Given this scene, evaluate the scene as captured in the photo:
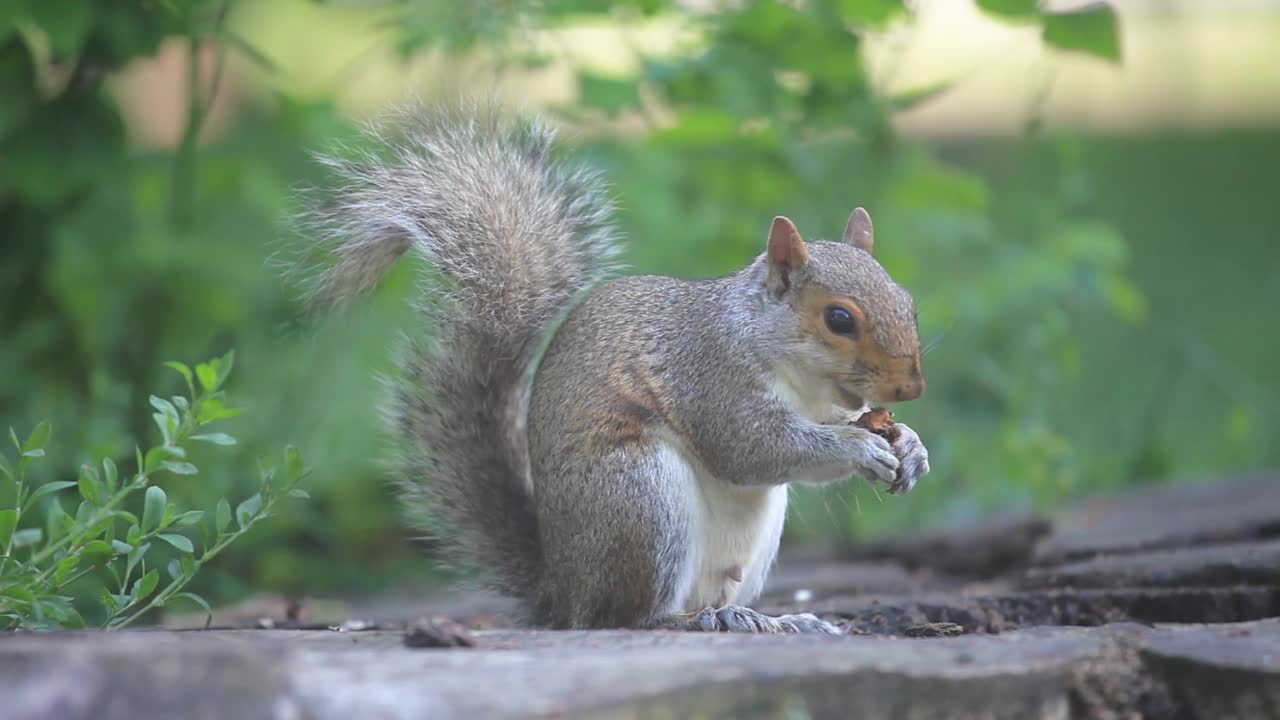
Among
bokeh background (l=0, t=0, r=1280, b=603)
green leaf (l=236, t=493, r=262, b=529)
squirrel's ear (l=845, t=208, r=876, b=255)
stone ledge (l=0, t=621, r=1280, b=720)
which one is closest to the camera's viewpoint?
stone ledge (l=0, t=621, r=1280, b=720)

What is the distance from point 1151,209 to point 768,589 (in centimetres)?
386

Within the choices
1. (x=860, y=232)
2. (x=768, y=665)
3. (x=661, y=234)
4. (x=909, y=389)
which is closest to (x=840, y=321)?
(x=909, y=389)

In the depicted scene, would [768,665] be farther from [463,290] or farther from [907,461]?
[463,290]

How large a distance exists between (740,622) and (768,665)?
1.73 feet

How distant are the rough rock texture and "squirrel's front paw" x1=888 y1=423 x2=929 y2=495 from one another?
0.18m

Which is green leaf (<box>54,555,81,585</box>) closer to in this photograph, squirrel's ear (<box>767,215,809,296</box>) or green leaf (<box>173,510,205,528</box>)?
green leaf (<box>173,510,205,528</box>)

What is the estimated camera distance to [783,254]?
6.69 ft

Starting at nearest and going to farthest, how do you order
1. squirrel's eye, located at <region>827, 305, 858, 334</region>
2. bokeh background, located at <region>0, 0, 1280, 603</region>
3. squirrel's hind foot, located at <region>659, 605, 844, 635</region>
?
squirrel's hind foot, located at <region>659, 605, 844, 635</region>
squirrel's eye, located at <region>827, 305, 858, 334</region>
bokeh background, located at <region>0, 0, 1280, 603</region>

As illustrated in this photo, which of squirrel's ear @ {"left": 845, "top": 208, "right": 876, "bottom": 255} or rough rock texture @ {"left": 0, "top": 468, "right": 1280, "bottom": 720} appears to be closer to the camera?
rough rock texture @ {"left": 0, "top": 468, "right": 1280, "bottom": 720}

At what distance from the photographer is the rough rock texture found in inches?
46.8

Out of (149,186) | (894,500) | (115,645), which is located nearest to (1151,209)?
(894,500)

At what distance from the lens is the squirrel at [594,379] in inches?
74.7

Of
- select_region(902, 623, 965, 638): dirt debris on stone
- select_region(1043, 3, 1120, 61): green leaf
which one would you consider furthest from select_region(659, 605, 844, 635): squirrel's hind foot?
select_region(1043, 3, 1120, 61): green leaf

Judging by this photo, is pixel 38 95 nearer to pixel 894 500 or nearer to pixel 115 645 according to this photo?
pixel 115 645
